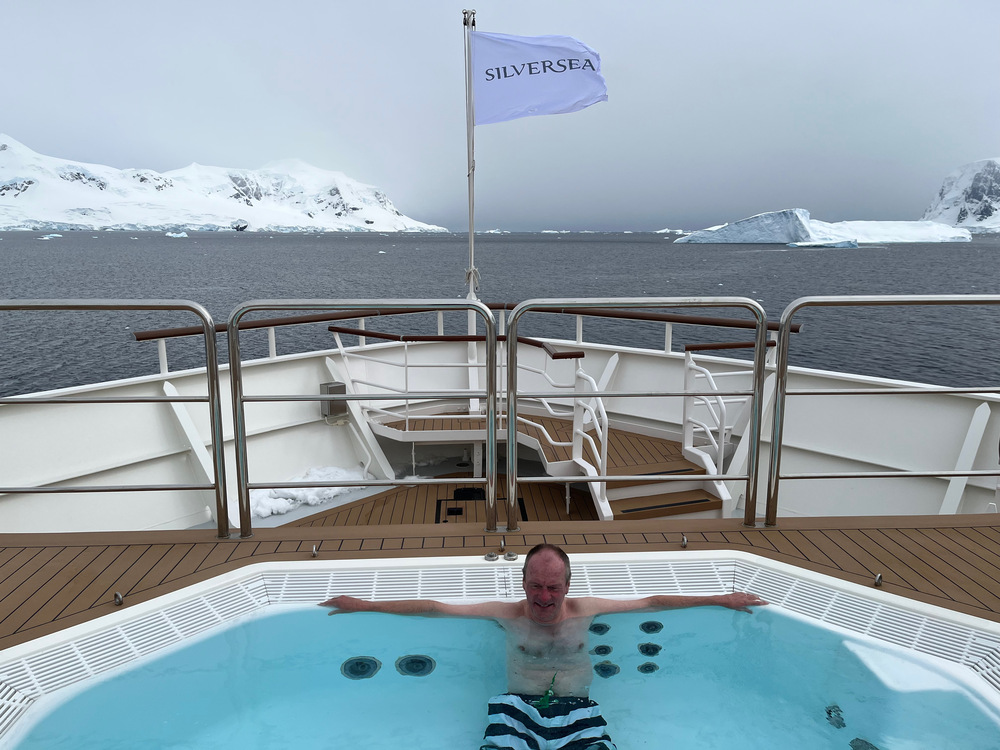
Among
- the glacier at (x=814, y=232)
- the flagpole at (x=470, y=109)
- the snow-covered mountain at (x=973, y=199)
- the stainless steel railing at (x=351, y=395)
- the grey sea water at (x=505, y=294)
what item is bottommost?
the grey sea water at (x=505, y=294)

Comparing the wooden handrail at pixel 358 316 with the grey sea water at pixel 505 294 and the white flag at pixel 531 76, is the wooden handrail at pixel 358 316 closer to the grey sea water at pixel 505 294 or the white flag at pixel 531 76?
the white flag at pixel 531 76

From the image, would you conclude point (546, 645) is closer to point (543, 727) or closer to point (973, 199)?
point (543, 727)

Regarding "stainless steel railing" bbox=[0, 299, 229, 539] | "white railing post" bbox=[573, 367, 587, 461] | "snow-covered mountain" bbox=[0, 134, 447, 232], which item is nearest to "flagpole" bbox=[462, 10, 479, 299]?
"white railing post" bbox=[573, 367, 587, 461]

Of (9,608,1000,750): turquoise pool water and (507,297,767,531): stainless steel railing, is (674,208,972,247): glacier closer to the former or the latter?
(507,297,767,531): stainless steel railing

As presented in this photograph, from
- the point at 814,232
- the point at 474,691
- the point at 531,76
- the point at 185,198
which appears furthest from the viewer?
the point at 185,198

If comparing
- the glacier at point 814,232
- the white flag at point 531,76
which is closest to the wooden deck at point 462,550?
the white flag at point 531,76

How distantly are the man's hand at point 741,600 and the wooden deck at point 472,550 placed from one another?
28cm

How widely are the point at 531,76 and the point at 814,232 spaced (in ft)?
272

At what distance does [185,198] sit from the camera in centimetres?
14550

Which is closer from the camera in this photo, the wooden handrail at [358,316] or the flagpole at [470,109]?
the wooden handrail at [358,316]

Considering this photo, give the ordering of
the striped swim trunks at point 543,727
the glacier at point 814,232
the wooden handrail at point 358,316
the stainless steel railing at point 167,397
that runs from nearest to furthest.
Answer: the striped swim trunks at point 543,727 → the stainless steel railing at point 167,397 → the wooden handrail at point 358,316 → the glacier at point 814,232

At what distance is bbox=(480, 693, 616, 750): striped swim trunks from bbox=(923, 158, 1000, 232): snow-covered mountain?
14168 centimetres

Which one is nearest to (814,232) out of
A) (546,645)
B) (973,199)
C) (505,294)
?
(505,294)

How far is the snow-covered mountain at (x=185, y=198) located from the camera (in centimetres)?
12900
